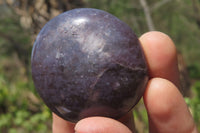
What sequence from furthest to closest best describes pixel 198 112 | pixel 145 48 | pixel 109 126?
pixel 198 112, pixel 145 48, pixel 109 126

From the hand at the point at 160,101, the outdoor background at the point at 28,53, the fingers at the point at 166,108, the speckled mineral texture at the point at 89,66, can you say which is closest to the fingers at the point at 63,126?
the speckled mineral texture at the point at 89,66

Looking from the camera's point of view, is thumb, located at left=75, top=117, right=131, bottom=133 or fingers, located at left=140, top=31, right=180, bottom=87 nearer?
thumb, located at left=75, top=117, right=131, bottom=133

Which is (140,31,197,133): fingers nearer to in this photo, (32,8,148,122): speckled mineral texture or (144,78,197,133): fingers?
(144,78,197,133): fingers

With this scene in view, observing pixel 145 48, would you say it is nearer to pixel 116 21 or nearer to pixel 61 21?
pixel 116 21

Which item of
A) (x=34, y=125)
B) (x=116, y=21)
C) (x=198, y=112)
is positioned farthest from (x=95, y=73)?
(x=34, y=125)

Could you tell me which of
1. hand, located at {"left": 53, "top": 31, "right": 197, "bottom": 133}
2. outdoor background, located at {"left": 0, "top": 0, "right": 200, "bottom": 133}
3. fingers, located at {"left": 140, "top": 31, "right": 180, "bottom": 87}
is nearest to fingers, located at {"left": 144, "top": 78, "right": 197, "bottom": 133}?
hand, located at {"left": 53, "top": 31, "right": 197, "bottom": 133}

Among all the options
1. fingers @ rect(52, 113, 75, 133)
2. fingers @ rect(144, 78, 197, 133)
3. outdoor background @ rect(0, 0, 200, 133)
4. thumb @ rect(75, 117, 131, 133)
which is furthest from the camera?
outdoor background @ rect(0, 0, 200, 133)
